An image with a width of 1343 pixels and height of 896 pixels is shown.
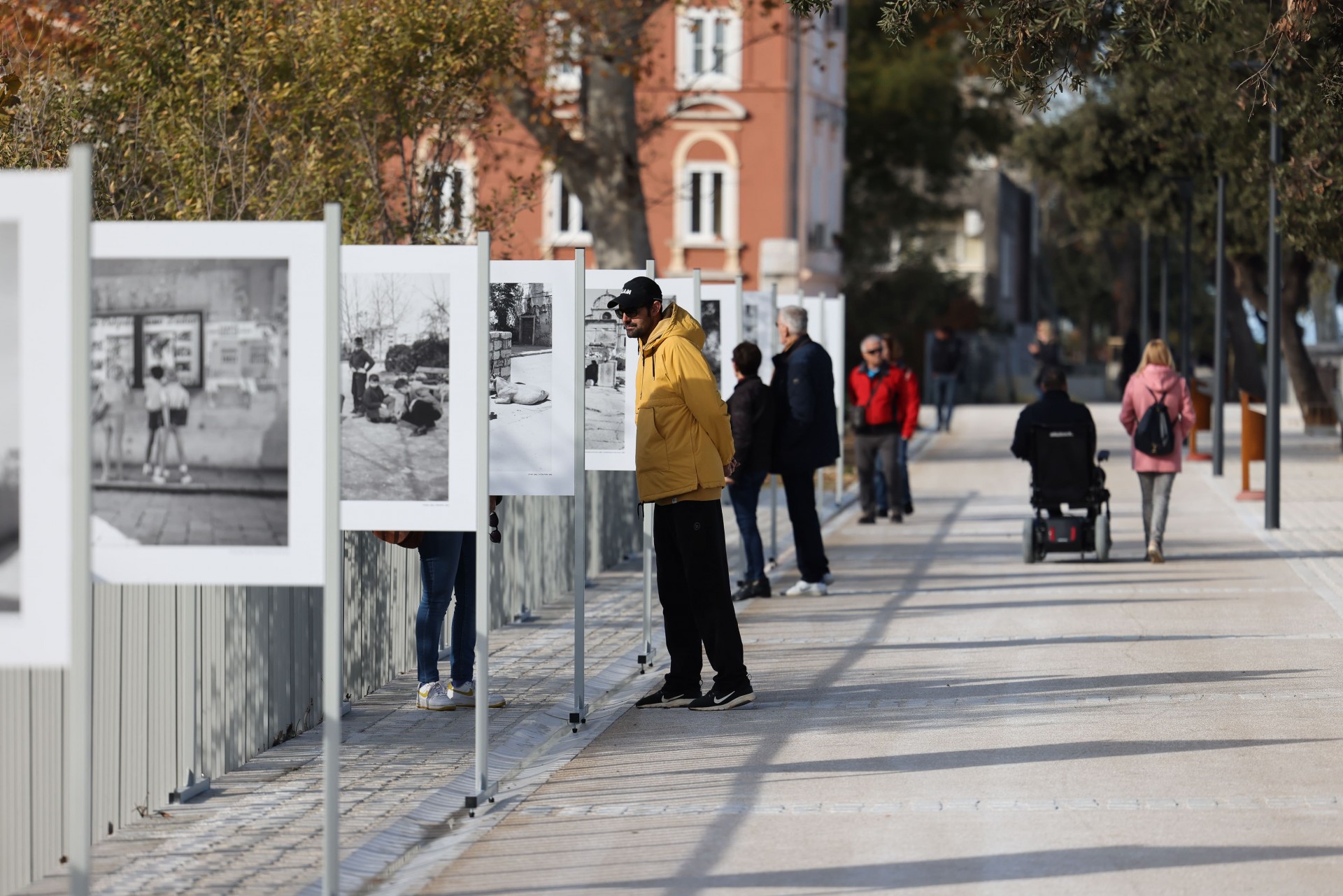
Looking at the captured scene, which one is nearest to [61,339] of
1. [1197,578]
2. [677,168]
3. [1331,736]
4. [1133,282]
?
[1331,736]

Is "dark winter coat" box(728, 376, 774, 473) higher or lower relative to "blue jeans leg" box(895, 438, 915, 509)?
higher

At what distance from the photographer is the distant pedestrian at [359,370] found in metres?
7.10

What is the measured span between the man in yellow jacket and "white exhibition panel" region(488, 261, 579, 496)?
0.32 meters

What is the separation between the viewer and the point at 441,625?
944cm

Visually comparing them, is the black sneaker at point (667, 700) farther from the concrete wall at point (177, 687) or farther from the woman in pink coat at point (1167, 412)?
the woman in pink coat at point (1167, 412)

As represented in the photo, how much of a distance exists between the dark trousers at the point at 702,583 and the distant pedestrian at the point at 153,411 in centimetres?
406

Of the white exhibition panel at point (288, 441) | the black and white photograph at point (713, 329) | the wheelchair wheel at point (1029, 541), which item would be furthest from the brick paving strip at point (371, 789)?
the wheelchair wheel at point (1029, 541)

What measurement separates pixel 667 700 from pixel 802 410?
4.59m

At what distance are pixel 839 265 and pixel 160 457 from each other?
154ft

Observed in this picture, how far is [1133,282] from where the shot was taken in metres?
74.9

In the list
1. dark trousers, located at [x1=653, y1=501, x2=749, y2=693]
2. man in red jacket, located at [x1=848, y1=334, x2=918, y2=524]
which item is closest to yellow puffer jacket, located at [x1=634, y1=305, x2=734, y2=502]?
dark trousers, located at [x1=653, y1=501, x2=749, y2=693]

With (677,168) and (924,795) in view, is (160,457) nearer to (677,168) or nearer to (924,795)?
(924,795)

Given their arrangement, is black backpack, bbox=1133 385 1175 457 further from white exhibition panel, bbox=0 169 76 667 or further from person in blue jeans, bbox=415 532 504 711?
white exhibition panel, bbox=0 169 76 667

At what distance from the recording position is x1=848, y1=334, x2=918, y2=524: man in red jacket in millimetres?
19141
